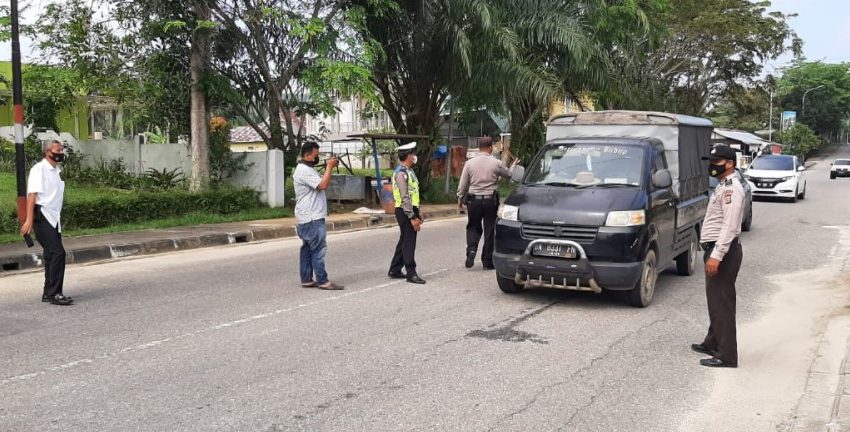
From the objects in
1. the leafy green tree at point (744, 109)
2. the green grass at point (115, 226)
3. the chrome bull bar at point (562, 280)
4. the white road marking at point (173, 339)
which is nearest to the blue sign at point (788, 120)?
the leafy green tree at point (744, 109)

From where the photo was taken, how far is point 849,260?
11703 millimetres

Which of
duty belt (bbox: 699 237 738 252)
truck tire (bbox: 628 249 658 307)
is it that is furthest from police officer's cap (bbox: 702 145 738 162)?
truck tire (bbox: 628 249 658 307)

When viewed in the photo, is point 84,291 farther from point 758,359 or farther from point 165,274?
point 758,359

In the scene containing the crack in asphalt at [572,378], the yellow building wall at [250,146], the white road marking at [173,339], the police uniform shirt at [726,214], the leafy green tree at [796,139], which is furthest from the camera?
the leafy green tree at [796,139]

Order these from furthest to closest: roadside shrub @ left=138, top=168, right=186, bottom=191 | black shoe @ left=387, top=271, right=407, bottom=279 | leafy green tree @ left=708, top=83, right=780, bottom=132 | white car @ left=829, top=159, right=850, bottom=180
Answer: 1. leafy green tree @ left=708, top=83, right=780, bottom=132
2. white car @ left=829, top=159, right=850, bottom=180
3. roadside shrub @ left=138, top=168, right=186, bottom=191
4. black shoe @ left=387, top=271, right=407, bottom=279

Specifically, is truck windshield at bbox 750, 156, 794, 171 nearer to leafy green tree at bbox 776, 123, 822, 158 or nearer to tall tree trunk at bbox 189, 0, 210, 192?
tall tree trunk at bbox 189, 0, 210, 192

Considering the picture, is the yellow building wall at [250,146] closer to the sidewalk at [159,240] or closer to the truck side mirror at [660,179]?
the sidewalk at [159,240]

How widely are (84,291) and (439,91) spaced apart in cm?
1429

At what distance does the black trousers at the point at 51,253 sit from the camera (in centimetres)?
780

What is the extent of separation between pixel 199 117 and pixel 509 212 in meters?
10.8

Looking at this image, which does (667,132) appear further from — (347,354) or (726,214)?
(347,354)

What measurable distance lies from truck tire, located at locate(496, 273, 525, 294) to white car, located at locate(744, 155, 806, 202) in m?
16.8

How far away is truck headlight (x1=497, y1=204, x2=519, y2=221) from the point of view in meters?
7.78

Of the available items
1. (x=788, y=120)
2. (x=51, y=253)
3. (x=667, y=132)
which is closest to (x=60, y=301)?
(x=51, y=253)
